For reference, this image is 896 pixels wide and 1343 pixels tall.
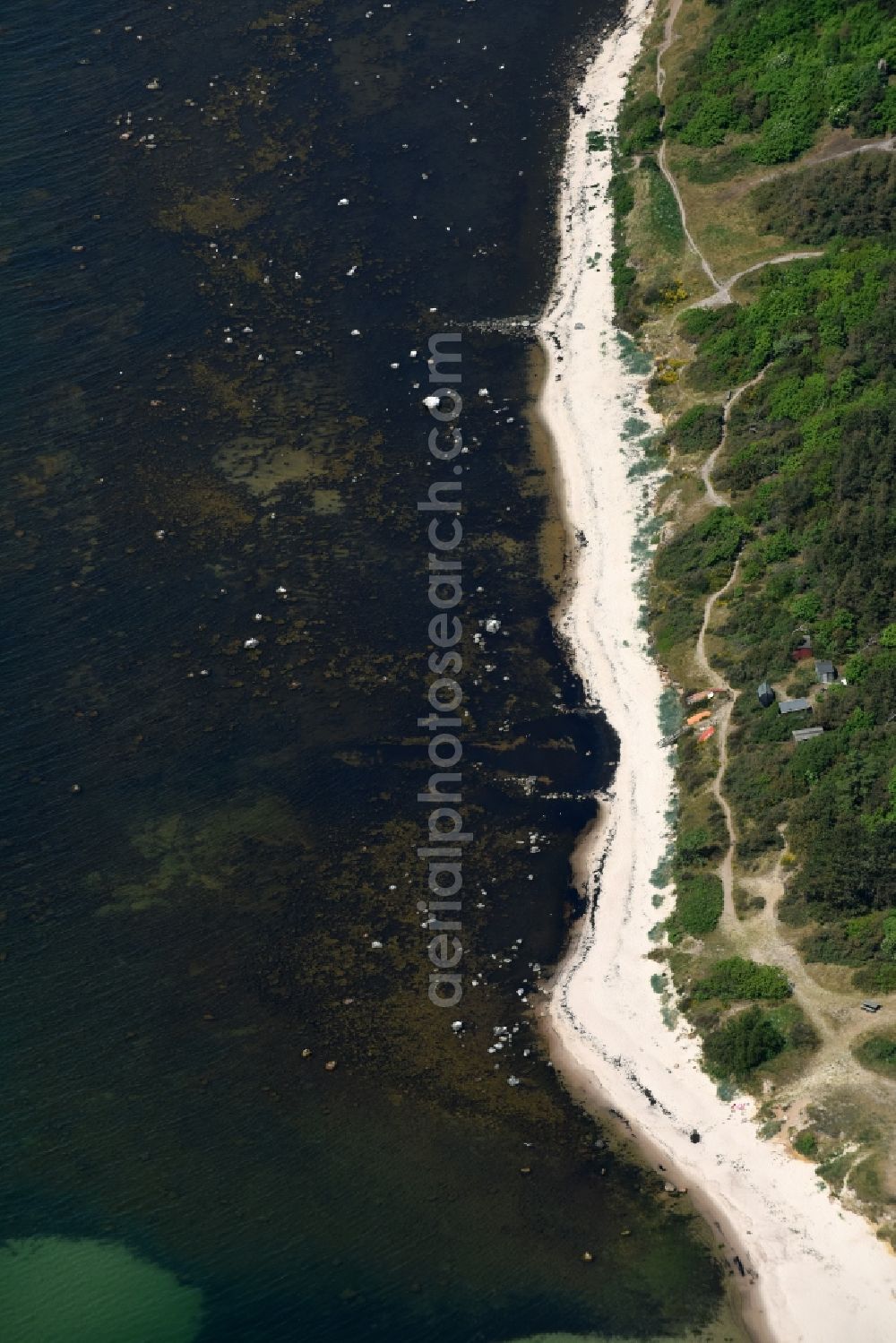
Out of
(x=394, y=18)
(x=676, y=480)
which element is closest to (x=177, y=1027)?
(x=676, y=480)

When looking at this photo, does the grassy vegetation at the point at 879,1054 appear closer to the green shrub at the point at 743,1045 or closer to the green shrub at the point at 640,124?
the green shrub at the point at 743,1045

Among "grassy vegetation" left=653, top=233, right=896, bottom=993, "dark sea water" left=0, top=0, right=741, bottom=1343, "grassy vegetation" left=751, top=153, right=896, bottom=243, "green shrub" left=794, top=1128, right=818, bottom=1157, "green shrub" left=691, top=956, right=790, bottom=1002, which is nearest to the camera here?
"green shrub" left=794, top=1128, right=818, bottom=1157

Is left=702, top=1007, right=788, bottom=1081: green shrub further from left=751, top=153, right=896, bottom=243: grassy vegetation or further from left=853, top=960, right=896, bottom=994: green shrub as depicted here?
left=751, top=153, right=896, bottom=243: grassy vegetation

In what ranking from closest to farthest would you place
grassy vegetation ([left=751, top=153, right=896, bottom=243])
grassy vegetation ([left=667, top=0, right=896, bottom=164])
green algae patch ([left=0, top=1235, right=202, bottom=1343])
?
green algae patch ([left=0, top=1235, right=202, bottom=1343]) < grassy vegetation ([left=751, top=153, right=896, bottom=243]) < grassy vegetation ([left=667, top=0, right=896, bottom=164])

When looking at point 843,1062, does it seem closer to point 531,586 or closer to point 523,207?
point 531,586

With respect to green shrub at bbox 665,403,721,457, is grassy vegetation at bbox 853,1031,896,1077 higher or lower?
lower

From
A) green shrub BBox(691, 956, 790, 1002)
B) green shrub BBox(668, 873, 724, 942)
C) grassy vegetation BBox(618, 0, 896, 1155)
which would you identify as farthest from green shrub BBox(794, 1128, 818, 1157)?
green shrub BBox(668, 873, 724, 942)

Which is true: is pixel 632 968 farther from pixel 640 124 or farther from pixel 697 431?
pixel 640 124

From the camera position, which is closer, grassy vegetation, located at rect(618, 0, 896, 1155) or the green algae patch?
the green algae patch

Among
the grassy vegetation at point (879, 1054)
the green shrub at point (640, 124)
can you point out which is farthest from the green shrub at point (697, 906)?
the green shrub at point (640, 124)
